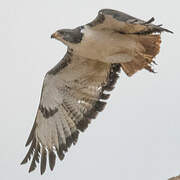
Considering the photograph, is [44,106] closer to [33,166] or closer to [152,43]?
[33,166]

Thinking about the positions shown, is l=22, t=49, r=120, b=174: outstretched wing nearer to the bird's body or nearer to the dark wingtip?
the dark wingtip

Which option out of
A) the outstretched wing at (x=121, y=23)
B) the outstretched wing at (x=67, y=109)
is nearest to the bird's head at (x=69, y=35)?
the outstretched wing at (x=121, y=23)

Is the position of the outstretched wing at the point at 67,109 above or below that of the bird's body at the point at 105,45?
below

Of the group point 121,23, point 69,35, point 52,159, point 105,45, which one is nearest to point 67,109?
point 52,159

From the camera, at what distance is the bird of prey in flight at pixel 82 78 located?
1091cm

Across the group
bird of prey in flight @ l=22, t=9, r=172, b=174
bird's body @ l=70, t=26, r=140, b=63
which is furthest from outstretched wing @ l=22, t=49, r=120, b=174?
bird's body @ l=70, t=26, r=140, b=63

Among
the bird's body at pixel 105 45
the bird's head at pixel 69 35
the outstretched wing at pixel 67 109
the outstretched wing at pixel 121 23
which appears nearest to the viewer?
the outstretched wing at pixel 121 23

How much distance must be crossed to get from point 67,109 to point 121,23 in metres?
2.36

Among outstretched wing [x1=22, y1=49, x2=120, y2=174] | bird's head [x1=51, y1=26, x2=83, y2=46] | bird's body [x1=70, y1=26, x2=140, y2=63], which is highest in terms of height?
bird's head [x1=51, y1=26, x2=83, y2=46]

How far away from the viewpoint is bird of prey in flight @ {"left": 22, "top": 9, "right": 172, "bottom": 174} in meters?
10.9

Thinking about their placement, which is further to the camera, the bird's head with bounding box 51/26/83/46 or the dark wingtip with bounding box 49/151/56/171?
the dark wingtip with bounding box 49/151/56/171

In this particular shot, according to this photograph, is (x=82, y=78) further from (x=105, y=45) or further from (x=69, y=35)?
(x=69, y=35)

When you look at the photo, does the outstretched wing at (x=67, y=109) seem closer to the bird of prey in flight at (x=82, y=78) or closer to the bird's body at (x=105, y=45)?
the bird of prey in flight at (x=82, y=78)

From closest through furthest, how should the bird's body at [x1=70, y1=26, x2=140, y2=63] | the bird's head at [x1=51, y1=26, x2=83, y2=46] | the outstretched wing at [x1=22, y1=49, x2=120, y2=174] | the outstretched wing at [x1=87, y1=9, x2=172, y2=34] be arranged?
the outstretched wing at [x1=87, y1=9, x2=172, y2=34], the bird's head at [x1=51, y1=26, x2=83, y2=46], the bird's body at [x1=70, y1=26, x2=140, y2=63], the outstretched wing at [x1=22, y1=49, x2=120, y2=174]
